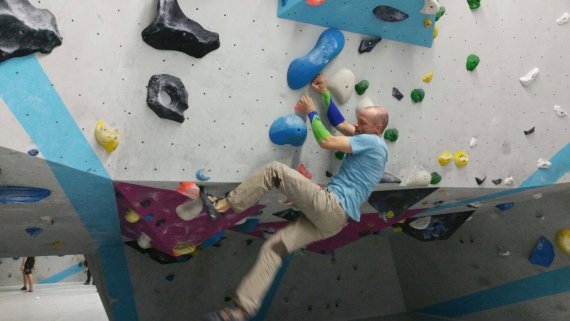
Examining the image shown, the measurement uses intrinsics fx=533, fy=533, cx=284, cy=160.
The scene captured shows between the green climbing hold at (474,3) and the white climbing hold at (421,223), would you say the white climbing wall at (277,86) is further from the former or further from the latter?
the white climbing hold at (421,223)

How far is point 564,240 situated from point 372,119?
2971mm

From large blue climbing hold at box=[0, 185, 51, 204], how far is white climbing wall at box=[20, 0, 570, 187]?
1.73ft

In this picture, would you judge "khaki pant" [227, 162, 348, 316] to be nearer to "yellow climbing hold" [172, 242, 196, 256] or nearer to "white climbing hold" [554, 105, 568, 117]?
"yellow climbing hold" [172, 242, 196, 256]

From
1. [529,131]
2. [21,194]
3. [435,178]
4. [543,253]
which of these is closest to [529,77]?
[529,131]

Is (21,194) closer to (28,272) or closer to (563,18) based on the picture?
(563,18)

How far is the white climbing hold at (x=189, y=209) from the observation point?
2.92m

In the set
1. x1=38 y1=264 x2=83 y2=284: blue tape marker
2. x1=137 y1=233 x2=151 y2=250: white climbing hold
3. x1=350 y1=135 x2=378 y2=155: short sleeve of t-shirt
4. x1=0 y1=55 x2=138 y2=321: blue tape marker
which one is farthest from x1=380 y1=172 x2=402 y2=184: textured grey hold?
x1=38 y1=264 x2=83 y2=284: blue tape marker

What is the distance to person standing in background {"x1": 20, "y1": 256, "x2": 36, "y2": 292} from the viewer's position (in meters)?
8.77

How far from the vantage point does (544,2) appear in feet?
11.5

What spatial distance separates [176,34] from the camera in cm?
230

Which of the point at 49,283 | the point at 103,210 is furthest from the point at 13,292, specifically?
the point at 103,210

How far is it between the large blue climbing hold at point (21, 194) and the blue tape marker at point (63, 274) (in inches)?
325

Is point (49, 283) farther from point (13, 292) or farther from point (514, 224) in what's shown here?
point (514, 224)

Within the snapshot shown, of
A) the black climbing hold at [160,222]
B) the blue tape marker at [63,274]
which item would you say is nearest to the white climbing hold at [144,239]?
the black climbing hold at [160,222]
